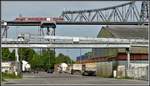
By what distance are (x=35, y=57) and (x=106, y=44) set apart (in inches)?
3383

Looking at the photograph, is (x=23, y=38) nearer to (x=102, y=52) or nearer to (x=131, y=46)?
(x=131, y=46)

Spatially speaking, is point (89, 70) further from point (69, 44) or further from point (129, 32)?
point (69, 44)

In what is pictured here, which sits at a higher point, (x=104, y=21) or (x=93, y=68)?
(x=104, y=21)

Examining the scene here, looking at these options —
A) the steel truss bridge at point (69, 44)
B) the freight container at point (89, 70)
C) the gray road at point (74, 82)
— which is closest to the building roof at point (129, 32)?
the freight container at point (89, 70)

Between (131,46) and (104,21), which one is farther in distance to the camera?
A: (104,21)

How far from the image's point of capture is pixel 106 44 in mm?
78438

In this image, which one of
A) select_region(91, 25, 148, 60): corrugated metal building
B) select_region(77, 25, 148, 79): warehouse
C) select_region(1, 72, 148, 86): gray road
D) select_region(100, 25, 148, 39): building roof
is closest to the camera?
select_region(1, 72, 148, 86): gray road

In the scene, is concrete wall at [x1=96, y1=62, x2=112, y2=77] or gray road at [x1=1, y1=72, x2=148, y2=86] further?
concrete wall at [x1=96, y1=62, x2=112, y2=77]

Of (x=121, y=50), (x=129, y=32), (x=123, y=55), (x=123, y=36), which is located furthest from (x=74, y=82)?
(x=129, y=32)

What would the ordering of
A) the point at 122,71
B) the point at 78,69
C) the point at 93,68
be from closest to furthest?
the point at 122,71 → the point at 93,68 → the point at 78,69

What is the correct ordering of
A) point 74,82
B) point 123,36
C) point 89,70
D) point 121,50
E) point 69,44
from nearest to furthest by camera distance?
point 74,82
point 69,44
point 121,50
point 89,70
point 123,36

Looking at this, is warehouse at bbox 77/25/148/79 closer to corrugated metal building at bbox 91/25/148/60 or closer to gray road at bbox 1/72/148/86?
corrugated metal building at bbox 91/25/148/60

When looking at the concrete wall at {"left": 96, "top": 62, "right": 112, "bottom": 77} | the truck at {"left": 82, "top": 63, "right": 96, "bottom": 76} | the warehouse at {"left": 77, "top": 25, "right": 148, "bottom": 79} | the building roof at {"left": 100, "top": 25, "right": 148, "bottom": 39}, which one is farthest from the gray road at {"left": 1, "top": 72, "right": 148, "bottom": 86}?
the building roof at {"left": 100, "top": 25, "right": 148, "bottom": 39}

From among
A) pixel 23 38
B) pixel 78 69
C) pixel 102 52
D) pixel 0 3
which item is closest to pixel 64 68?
pixel 78 69
